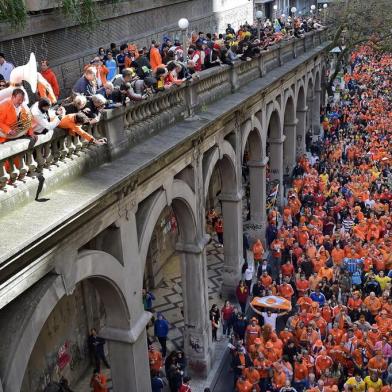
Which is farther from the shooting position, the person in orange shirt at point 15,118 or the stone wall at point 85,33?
the stone wall at point 85,33

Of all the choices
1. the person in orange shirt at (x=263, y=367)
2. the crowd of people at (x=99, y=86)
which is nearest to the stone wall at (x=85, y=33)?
the crowd of people at (x=99, y=86)

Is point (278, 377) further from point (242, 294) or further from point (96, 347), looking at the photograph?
point (96, 347)

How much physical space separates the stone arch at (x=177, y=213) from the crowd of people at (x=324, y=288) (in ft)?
9.83

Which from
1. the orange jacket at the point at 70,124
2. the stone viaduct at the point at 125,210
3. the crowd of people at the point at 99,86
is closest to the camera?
the stone viaduct at the point at 125,210

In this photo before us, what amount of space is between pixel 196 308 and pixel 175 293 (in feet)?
16.3

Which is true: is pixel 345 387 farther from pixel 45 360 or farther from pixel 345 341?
pixel 45 360

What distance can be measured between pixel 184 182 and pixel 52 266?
6.06m

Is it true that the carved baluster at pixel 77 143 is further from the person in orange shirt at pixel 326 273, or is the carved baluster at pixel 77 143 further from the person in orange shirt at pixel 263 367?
the person in orange shirt at pixel 326 273

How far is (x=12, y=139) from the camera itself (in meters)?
7.94

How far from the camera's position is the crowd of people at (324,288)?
13948 millimetres

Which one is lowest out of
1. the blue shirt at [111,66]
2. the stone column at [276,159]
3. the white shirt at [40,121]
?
the stone column at [276,159]

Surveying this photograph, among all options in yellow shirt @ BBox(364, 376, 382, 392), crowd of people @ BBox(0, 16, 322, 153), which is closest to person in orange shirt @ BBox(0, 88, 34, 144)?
crowd of people @ BBox(0, 16, 322, 153)

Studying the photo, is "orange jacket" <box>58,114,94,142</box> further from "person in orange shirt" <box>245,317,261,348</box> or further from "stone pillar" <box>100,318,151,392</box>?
"person in orange shirt" <box>245,317,261,348</box>

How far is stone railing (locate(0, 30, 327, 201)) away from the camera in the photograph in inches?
308
